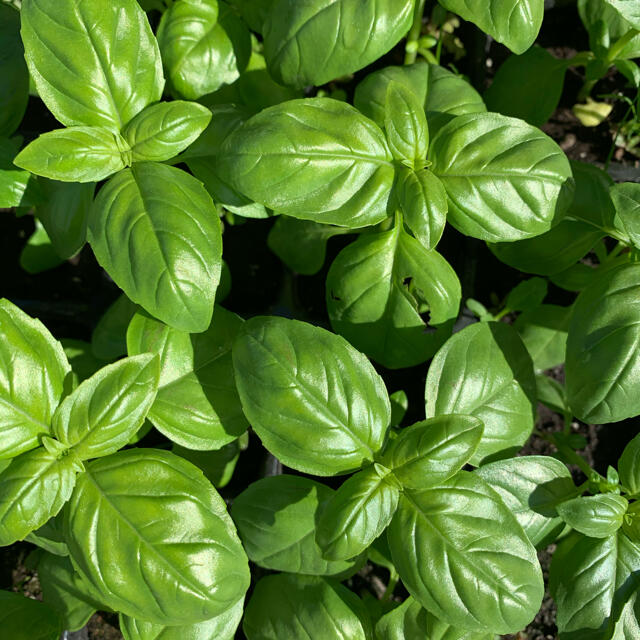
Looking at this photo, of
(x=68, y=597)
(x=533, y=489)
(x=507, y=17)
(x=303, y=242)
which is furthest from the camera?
(x=303, y=242)

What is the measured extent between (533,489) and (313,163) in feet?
2.15

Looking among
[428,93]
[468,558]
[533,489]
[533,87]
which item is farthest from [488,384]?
[533,87]

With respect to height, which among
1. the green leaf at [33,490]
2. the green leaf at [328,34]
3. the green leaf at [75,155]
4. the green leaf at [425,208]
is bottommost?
the green leaf at [33,490]

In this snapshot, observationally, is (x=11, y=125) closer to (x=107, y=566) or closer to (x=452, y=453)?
(x=107, y=566)

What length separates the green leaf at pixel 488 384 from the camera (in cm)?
112

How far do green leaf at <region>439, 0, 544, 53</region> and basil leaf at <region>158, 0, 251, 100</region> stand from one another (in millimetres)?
401

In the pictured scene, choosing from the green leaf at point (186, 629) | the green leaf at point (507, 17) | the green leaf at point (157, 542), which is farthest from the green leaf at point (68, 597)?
the green leaf at point (507, 17)

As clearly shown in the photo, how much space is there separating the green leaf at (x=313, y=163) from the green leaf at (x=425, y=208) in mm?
58

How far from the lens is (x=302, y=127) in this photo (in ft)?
3.23

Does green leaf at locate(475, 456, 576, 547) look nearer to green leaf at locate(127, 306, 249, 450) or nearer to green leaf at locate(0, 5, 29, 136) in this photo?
green leaf at locate(127, 306, 249, 450)

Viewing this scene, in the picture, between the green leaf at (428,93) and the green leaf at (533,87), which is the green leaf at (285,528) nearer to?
the green leaf at (428,93)

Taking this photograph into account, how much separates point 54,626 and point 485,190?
1.05 metres

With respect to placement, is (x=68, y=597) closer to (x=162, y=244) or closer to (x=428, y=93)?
(x=162, y=244)

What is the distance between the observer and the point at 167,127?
1.01 metres
